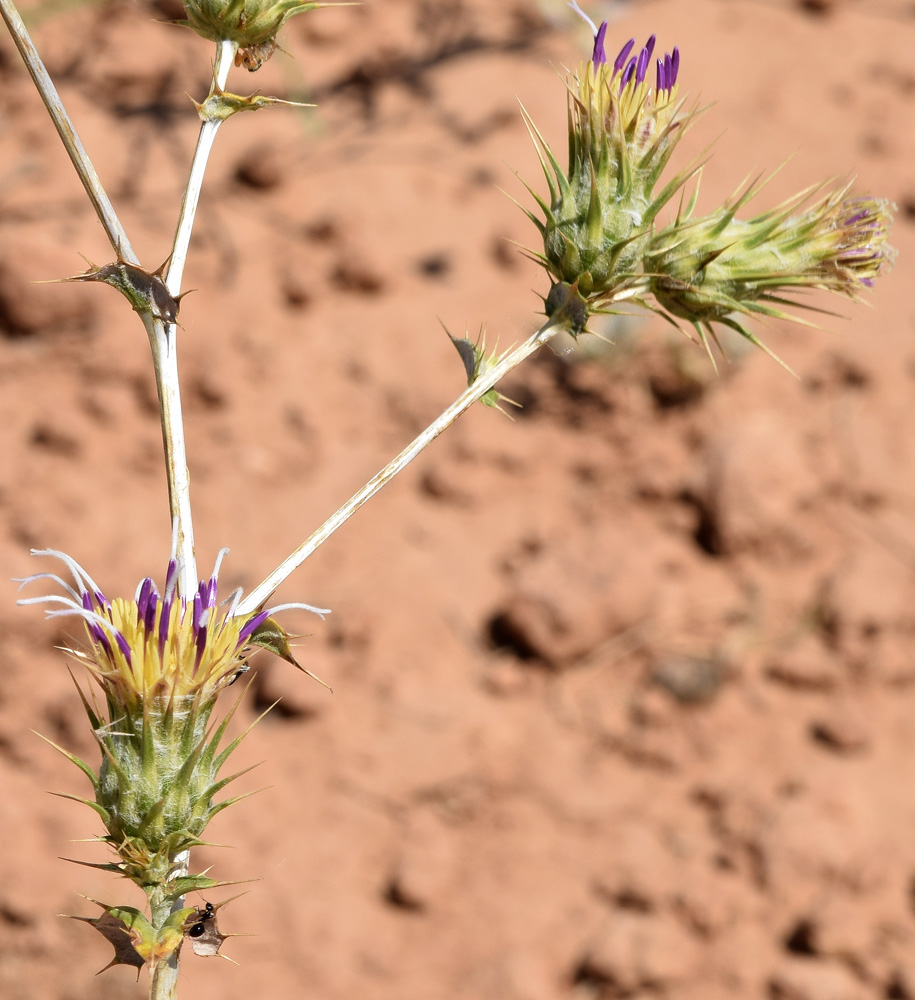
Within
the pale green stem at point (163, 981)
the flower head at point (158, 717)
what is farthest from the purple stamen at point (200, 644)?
the pale green stem at point (163, 981)

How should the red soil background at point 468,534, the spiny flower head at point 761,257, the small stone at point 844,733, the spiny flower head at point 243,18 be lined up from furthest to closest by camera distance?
the small stone at point 844,733 < the red soil background at point 468,534 < the spiny flower head at point 761,257 < the spiny flower head at point 243,18

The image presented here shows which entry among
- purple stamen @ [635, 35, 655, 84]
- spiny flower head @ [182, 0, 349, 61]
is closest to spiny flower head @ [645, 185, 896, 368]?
purple stamen @ [635, 35, 655, 84]

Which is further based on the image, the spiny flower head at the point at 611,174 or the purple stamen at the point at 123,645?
the spiny flower head at the point at 611,174

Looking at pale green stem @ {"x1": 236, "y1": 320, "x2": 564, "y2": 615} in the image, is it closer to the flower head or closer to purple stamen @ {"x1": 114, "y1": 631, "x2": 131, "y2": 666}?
the flower head

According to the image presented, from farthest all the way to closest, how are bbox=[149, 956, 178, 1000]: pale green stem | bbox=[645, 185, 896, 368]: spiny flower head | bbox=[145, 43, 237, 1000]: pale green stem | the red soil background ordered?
the red soil background, bbox=[645, 185, 896, 368]: spiny flower head, bbox=[145, 43, 237, 1000]: pale green stem, bbox=[149, 956, 178, 1000]: pale green stem

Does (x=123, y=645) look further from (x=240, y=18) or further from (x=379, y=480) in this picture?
(x=240, y=18)

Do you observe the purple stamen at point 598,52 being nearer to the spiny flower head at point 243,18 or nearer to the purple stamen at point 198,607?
the spiny flower head at point 243,18

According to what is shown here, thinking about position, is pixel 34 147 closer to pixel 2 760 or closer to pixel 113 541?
pixel 113 541
